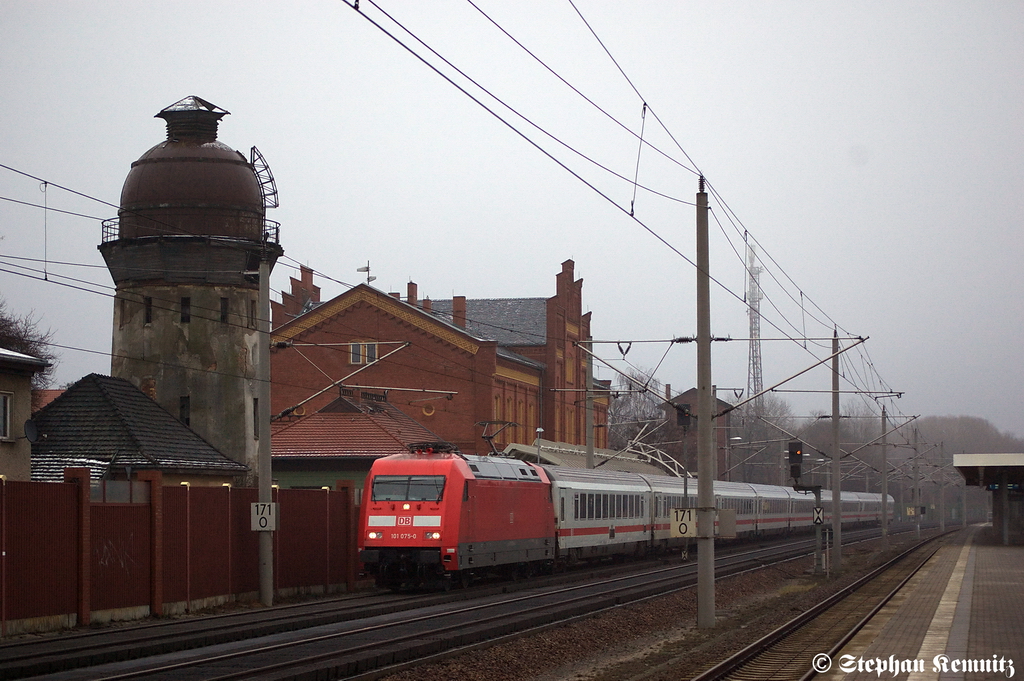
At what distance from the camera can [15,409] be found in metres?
28.7

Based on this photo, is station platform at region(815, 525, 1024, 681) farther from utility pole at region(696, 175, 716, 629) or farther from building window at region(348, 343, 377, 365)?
building window at region(348, 343, 377, 365)

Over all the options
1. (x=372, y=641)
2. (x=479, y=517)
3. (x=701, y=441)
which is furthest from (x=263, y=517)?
(x=701, y=441)

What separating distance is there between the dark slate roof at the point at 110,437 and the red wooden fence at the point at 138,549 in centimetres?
720

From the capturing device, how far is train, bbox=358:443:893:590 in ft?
90.0

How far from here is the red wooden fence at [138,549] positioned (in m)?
19.9

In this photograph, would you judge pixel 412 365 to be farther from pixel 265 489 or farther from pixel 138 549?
pixel 138 549

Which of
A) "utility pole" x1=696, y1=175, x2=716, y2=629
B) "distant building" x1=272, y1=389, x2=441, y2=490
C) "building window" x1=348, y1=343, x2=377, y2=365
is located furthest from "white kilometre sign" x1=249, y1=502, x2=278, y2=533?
"building window" x1=348, y1=343, x2=377, y2=365

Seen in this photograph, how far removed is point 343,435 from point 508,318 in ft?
77.7

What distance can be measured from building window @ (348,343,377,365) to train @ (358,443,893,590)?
22.3 meters

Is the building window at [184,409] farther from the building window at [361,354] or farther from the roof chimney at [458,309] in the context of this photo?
the roof chimney at [458,309]

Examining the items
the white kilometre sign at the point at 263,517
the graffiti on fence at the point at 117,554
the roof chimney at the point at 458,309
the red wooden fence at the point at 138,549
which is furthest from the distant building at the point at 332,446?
the graffiti on fence at the point at 117,554

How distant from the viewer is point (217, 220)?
41.9 metres

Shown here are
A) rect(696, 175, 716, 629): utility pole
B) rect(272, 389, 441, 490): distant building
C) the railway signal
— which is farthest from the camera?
rect(272, 389, 441, 490): distant building

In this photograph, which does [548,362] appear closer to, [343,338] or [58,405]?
[343,338]
